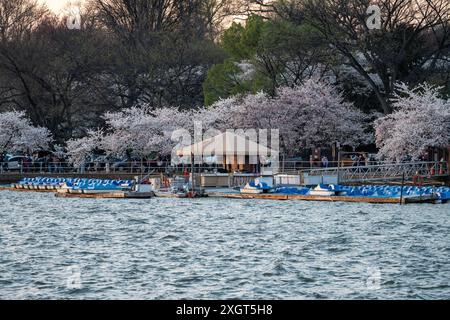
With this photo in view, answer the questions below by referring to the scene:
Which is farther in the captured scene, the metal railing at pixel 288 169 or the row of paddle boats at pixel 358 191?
the metal railing at pixel 288 169

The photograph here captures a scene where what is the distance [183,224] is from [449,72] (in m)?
38.3

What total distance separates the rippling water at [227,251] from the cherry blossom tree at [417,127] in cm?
1338

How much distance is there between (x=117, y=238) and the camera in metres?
48.5

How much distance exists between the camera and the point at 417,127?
251 feet

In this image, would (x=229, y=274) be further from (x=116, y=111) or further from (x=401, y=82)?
(x=116, y=111)

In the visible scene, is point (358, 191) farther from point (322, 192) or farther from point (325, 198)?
point (322, 192)

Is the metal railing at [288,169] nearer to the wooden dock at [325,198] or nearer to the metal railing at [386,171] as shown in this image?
the metal railing at [386,171]

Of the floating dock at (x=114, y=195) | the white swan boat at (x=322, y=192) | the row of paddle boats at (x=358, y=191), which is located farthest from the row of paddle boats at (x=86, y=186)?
the white swan boat at (x=322, y=192)

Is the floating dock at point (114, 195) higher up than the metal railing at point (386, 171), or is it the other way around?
the metal railing at point (386, 171)

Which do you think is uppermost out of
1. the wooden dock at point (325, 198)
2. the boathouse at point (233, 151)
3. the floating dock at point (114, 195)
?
the boathouse at point (233, 151)

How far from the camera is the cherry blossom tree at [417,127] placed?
76.2 m

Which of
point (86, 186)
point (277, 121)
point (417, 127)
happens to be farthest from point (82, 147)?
point (417, 127)

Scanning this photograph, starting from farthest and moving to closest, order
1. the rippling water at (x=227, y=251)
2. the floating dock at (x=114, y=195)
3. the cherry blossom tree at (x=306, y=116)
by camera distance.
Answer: the cherry blossom tree at (x=306, y=116)
the floating dock at (x=114, y=195)
the rippling water at (x=227, y=251)

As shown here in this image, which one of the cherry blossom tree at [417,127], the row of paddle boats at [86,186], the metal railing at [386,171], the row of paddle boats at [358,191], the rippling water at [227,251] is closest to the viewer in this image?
the rippling water at [227,251]
